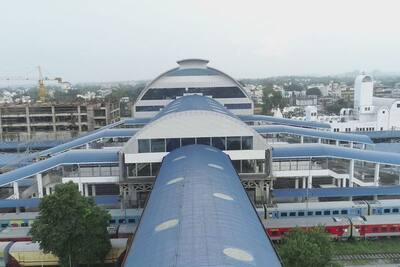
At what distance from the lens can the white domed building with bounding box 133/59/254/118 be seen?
55531mm

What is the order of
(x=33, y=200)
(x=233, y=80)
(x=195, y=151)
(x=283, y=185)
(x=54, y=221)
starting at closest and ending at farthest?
(x=54, y=221) < (x=195, y=151) < (x=33, y=200) < (x=283, y=185) < (x=233, y=80)

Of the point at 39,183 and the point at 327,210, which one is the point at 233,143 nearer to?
the point at 327,210

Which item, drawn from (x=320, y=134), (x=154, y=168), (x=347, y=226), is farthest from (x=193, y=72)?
(x=347, y=226)

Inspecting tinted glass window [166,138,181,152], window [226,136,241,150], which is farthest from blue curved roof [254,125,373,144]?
tinted glass window [166,138,181,152]

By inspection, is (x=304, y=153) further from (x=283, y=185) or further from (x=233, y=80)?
(x=233, y=80)

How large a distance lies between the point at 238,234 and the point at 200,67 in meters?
45.0

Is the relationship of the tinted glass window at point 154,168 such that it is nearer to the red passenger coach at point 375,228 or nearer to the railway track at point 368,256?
the railway track at point 368,256

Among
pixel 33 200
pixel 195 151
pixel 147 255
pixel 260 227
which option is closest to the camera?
pixel 147 255

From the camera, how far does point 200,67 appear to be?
187 ft

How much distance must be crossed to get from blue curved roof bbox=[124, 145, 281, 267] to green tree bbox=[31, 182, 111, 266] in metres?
3.71

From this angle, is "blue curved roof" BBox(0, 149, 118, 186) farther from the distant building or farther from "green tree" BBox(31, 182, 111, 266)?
the distant building

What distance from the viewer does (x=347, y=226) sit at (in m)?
25.3

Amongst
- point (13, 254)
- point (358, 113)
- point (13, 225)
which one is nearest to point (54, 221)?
point (13, 254)

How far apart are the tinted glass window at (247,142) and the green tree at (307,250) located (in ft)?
40.4
